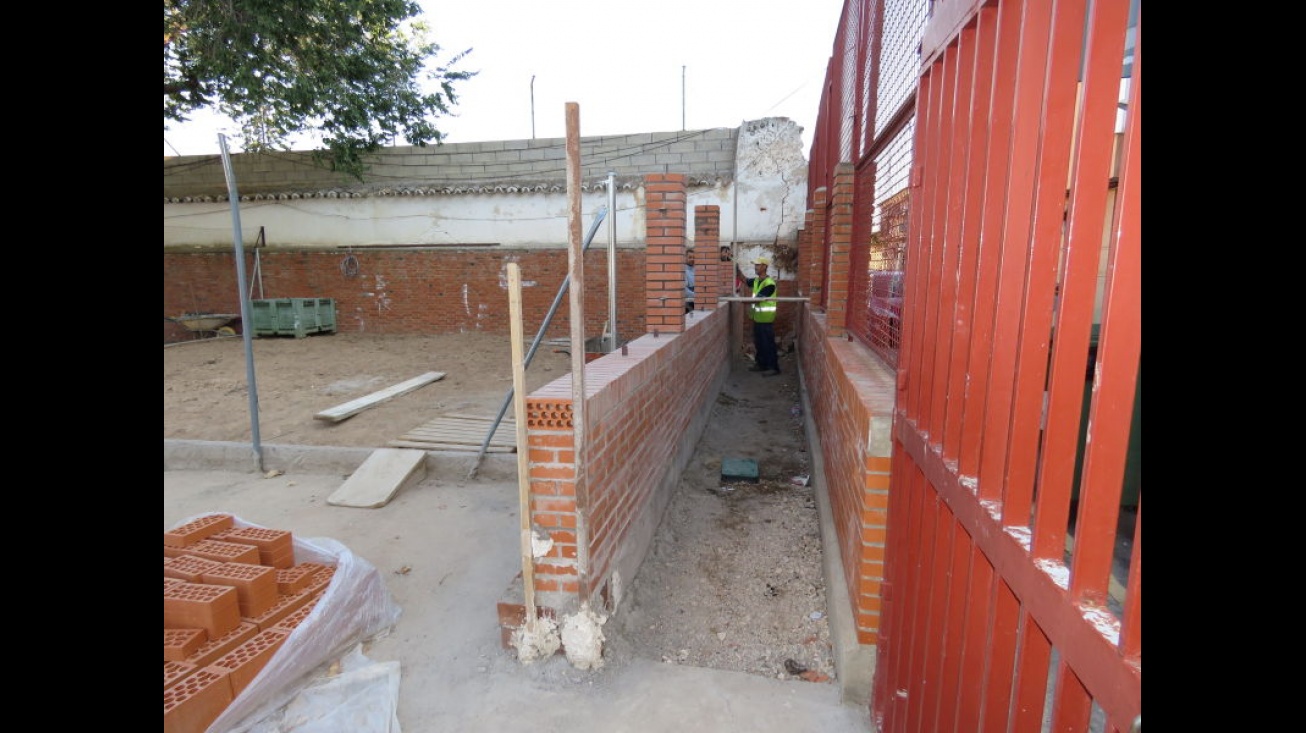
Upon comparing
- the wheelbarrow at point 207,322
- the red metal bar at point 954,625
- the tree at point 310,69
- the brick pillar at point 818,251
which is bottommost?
the wheelbarrow at point 207,322

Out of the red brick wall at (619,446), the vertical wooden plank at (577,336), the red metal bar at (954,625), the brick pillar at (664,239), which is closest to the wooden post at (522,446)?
the red brick wall at (619,446)

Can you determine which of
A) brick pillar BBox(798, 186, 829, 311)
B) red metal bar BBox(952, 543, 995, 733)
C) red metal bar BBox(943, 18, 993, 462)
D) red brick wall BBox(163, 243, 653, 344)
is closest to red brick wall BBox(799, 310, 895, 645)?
red metal bar BBox(943, 18, 993, 462)

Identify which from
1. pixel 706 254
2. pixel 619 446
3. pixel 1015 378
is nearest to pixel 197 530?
pixel 619 446

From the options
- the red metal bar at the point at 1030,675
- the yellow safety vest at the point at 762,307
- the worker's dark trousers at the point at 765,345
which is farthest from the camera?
the worker's dark trousers at the point at 765,345

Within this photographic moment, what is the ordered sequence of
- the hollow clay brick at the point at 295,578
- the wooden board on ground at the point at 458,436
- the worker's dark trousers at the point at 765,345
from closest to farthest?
the hollow clay brick at the point at 295,578 → the wooden board on ground at the point at 458,436 → the worker's dark trousers at the point at 765,345

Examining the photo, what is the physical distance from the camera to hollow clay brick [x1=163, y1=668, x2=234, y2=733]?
2.23 m

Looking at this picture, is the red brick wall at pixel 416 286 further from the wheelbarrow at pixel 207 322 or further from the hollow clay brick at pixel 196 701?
the hollow clay brick at pixel 196 701

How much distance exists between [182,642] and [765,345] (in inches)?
358

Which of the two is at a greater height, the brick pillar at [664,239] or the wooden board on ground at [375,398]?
the brick pillar at [664,239]

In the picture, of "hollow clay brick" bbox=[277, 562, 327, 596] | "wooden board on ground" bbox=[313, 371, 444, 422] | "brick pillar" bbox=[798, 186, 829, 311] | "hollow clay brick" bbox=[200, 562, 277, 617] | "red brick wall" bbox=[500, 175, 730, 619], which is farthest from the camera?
"brick pillar" bbox=[798, 186, 829, 311]

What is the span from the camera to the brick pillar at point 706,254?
7673mm

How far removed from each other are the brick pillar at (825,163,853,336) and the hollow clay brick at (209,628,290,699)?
4.48 metres

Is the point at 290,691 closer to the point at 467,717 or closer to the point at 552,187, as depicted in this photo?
the point at 467,717

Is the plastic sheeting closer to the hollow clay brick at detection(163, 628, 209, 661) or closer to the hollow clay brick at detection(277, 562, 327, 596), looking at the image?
the hollow clay brick at detection(277, 562, 327, 596)
